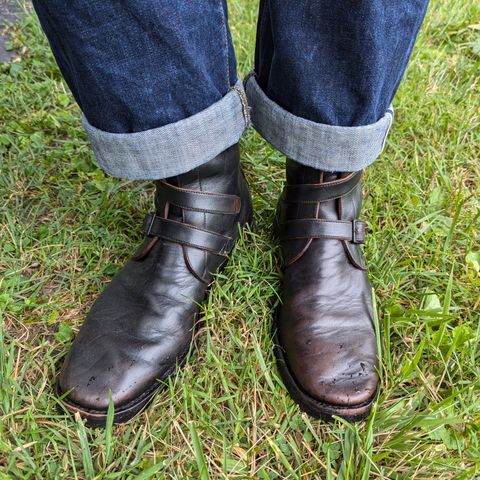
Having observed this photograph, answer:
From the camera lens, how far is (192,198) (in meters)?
1.01

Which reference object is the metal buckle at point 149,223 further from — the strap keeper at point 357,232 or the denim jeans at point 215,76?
the strap keeper at point 357,232

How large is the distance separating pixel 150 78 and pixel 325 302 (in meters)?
0.55

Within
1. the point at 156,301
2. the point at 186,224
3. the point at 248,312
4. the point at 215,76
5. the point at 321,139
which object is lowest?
the point at 248,312

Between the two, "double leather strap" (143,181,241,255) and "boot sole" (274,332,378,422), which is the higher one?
"double leather strap" (143,181,241,255)

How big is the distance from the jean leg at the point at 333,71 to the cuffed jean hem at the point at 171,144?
0.33 ft

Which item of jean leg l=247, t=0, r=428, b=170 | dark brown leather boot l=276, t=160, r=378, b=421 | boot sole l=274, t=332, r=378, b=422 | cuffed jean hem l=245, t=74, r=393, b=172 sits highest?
jean leg l=247, t=0, r=428, b=170

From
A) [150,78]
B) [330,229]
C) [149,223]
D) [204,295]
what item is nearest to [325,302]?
[330,229]

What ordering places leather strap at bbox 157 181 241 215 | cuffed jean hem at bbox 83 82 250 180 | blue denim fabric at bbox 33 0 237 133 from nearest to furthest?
blue denim fabric at bbox 33 0 237 133 < cuffed jean hem at bbox 83 82 250 180 < leather strap at bbox 157 181 241 215

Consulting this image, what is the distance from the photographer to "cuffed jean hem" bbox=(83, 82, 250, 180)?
0.85 m

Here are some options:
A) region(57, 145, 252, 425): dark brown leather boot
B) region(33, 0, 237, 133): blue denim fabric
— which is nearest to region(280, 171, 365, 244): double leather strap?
region(57, 145, 252, 425): dark brown leather boot

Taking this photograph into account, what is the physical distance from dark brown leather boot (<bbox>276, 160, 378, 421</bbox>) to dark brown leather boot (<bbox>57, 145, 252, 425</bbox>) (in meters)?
0.17

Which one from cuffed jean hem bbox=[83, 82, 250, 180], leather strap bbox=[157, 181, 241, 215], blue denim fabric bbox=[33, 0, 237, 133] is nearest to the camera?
blue denim fabric bbox=[33, 0, 237, 133]

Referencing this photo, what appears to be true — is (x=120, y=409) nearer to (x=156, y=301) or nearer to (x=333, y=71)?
(x=156, y=301)

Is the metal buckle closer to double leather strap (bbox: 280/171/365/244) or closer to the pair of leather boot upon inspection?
the pair of leather boot
